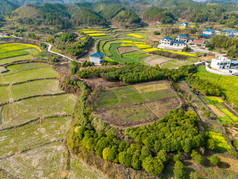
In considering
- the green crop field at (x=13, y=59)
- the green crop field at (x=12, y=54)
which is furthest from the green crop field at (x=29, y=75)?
the green crop field at (x=12, y=54)

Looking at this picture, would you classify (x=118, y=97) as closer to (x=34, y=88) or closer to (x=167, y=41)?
(x=34, y=88)

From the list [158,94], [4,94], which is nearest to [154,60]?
[158,94]

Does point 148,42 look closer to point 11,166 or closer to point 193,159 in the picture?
point 193,159

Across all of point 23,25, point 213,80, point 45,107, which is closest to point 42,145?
point 45,107

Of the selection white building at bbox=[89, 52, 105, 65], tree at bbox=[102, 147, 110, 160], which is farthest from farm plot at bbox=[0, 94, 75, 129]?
white building at bbox=[89, 52, 105, 65]

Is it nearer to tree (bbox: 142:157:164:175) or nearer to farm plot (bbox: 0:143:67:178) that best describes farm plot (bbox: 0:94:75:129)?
farm plot (bbox: 0:143:67:178)

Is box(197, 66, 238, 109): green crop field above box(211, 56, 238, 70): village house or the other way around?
the other way around

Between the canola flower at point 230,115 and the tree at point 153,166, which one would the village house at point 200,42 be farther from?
the tree at point 153,166
